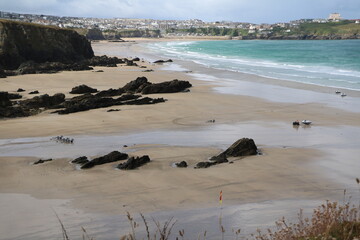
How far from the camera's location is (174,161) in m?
10.9

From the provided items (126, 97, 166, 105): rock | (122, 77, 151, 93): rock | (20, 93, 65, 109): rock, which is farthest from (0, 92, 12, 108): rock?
(122, 77, 151, 93): rock

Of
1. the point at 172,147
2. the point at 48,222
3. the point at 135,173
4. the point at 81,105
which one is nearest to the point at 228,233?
the point at 48,222

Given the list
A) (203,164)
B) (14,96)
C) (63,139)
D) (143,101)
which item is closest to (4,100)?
(14,96)

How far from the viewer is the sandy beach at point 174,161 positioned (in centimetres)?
782

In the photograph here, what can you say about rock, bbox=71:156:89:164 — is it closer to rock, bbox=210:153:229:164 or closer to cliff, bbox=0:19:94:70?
rock, bbox=210:153:229:164

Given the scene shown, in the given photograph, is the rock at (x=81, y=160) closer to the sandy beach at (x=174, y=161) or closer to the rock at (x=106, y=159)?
the sandy beach at (x=174, y=161)

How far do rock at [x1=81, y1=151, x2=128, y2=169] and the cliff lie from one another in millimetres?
28742

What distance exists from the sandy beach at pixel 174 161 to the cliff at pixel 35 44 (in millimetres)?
22221

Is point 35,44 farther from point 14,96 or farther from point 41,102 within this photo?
point 41,102

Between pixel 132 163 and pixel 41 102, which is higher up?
pixel 132 163

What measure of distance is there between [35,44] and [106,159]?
3353 cm

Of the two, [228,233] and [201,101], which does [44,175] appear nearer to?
[228,233]

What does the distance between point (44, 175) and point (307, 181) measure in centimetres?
605

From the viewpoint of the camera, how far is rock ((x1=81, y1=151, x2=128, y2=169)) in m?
10.4
